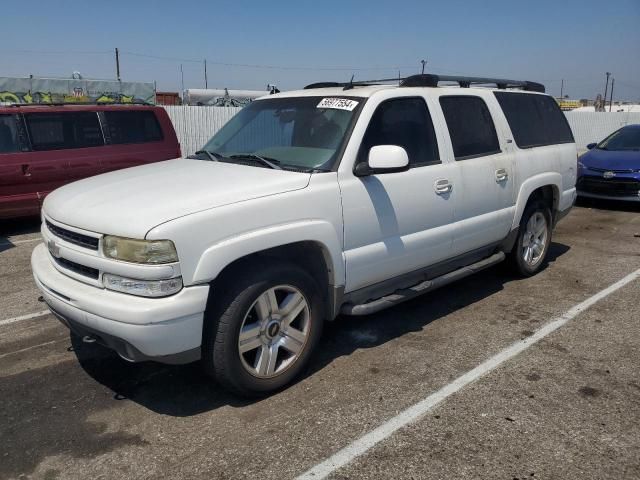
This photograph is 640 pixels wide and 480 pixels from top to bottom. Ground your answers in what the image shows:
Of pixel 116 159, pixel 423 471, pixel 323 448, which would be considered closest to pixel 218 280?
pixel 323 448

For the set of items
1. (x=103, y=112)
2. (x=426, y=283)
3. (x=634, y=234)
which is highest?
(x=103, y=112)

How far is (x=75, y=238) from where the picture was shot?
321 cm

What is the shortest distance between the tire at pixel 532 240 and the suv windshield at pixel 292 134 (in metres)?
2.51

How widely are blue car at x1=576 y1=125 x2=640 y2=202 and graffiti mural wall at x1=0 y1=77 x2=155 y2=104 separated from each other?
17523 mm

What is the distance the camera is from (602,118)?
96.1 feet

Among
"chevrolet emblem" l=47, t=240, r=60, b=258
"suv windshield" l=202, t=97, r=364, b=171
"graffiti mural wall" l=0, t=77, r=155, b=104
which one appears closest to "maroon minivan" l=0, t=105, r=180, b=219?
"suv windshield" l=202, t=97, r=364, b=171

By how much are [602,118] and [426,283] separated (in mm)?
29514

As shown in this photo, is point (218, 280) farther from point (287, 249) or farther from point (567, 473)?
point (567, 473)

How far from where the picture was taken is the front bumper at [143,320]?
2.82m

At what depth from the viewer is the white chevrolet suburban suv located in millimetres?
2906

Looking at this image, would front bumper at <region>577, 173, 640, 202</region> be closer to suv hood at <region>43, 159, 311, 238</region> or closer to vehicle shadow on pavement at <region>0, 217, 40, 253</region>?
suv hood at <region>43, 159, 311, 238</region>

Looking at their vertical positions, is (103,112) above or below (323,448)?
above

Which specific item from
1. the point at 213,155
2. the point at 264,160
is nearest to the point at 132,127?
the point at 213,155

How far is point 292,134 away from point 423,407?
6.97 feet
